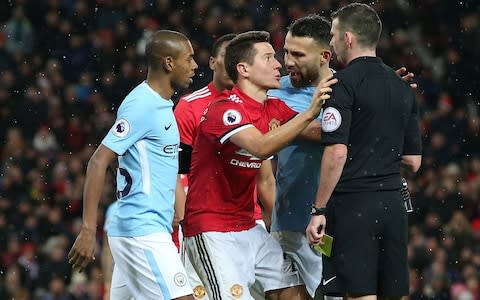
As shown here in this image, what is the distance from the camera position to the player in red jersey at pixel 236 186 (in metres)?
7.19

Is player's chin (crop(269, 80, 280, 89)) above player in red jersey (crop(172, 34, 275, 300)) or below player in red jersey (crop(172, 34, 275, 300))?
above

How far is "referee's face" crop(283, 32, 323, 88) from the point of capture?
750 cm

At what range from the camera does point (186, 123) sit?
27.1 ft

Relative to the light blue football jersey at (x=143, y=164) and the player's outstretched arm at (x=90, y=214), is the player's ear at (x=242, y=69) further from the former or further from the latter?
the player's outstretched arm at (x=90, y=214)

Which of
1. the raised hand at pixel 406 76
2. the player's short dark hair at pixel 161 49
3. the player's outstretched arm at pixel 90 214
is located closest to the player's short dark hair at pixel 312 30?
the raised hand at pixel 406 76

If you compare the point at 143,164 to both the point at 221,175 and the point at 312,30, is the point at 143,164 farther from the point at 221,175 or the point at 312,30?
the point at 312,30

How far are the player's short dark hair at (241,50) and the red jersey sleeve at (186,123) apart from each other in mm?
816

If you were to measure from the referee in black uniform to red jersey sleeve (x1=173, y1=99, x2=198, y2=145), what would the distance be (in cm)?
164

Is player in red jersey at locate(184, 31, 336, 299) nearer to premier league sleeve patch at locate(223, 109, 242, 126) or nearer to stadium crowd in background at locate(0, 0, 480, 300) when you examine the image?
premier league sleeve patch at locate(223, 109, 242, 126)

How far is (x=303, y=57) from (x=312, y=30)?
190 mm

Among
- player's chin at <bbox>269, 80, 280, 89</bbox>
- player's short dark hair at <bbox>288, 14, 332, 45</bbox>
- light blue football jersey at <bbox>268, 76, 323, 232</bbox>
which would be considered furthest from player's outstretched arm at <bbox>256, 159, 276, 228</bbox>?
player's short dark hair at <bbox>288, 14, 332, 45</bbox>

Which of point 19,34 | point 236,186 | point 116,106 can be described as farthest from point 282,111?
point 19,34

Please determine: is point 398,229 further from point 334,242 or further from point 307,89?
point 307,89

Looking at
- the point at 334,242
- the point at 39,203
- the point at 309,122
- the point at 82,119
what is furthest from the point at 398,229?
the point at 82,119
